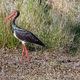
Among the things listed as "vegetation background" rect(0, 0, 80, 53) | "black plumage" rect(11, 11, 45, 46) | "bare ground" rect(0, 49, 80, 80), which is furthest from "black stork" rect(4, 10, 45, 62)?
"vegetation background" rect(0, 0, 80, 53)

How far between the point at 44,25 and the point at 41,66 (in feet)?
6.50

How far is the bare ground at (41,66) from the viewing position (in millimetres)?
9250

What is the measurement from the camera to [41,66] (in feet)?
32.7

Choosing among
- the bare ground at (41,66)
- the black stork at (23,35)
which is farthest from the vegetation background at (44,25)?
the black stork at (23,35)

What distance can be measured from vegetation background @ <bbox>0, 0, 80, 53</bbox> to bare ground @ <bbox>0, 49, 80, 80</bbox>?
32 cm

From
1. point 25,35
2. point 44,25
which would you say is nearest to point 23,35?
point 25,35

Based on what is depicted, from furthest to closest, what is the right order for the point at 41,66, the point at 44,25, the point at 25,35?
the point at 44,25
the point at 25,35
the point at 41,66

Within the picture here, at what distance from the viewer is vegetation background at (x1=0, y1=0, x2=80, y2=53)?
11430mm

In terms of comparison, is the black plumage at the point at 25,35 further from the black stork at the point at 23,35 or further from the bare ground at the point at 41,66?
the bare ground at the point at 41,66

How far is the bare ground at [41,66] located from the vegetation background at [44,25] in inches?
12.4

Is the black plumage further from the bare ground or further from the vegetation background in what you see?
the vegetation background

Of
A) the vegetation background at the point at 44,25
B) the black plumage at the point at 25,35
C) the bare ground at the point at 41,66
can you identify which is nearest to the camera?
the bare ground at the point at 41,66

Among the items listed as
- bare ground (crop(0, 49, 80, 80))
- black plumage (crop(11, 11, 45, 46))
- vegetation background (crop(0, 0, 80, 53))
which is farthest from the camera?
vegetation background (crop(0, 0, 80, 53))

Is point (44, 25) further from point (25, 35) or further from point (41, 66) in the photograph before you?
point (41, 66)
